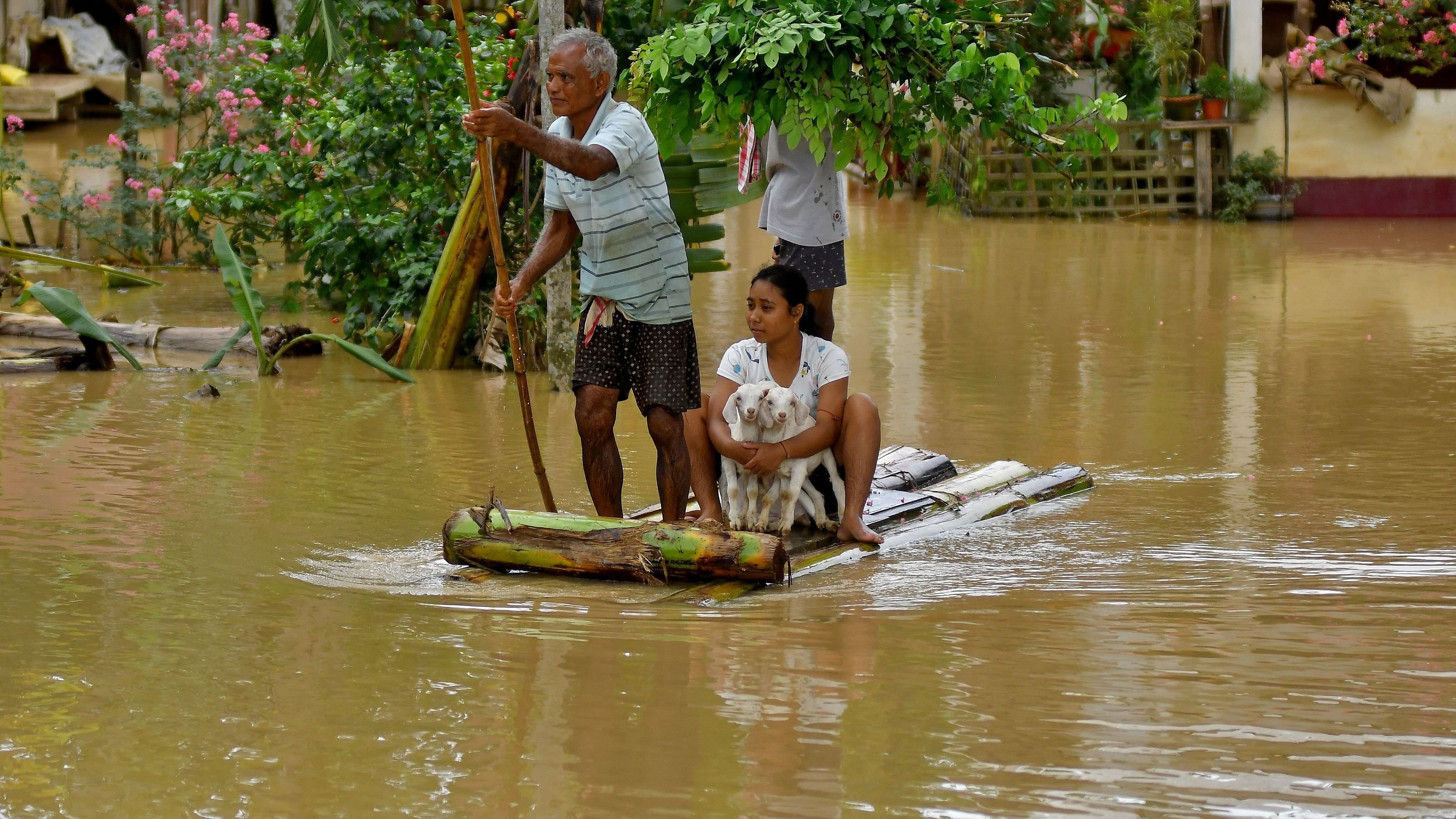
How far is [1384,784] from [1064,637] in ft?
3.44

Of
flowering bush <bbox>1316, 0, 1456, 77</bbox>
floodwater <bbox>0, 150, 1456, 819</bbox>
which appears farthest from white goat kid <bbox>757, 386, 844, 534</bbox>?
flowering bush <bbox>1316, 0, 1456, 77</bbox>

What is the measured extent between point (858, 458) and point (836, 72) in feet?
4.39

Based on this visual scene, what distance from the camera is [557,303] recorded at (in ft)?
26.3

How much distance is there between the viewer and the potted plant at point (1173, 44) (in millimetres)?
17703

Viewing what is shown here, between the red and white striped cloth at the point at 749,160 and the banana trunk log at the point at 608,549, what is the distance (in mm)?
2091

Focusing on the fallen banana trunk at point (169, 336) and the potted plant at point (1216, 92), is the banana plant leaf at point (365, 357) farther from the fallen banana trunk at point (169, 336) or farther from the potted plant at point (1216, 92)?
the potted plant at point (1216, 92)

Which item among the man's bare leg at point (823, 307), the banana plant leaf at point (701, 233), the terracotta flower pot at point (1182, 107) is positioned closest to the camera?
the man's bare leg at point (823, 307)

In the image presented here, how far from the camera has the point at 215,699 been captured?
354 cm

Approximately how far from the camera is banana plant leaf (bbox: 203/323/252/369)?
8641 mm

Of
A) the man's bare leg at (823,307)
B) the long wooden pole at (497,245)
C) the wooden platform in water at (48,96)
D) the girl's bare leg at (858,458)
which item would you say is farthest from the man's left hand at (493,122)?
the wooden platform in water at (48,96)

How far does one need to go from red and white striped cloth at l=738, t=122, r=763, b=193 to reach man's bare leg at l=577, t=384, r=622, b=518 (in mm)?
1517

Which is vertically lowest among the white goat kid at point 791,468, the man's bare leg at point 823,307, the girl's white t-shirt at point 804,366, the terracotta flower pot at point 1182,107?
the white goat kid at point 791,468

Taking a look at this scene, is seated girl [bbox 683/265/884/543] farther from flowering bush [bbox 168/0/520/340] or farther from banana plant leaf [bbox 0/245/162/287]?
banana plant leaf [bbox 0/245/162/287]

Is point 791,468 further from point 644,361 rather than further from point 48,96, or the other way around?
point 48,96
